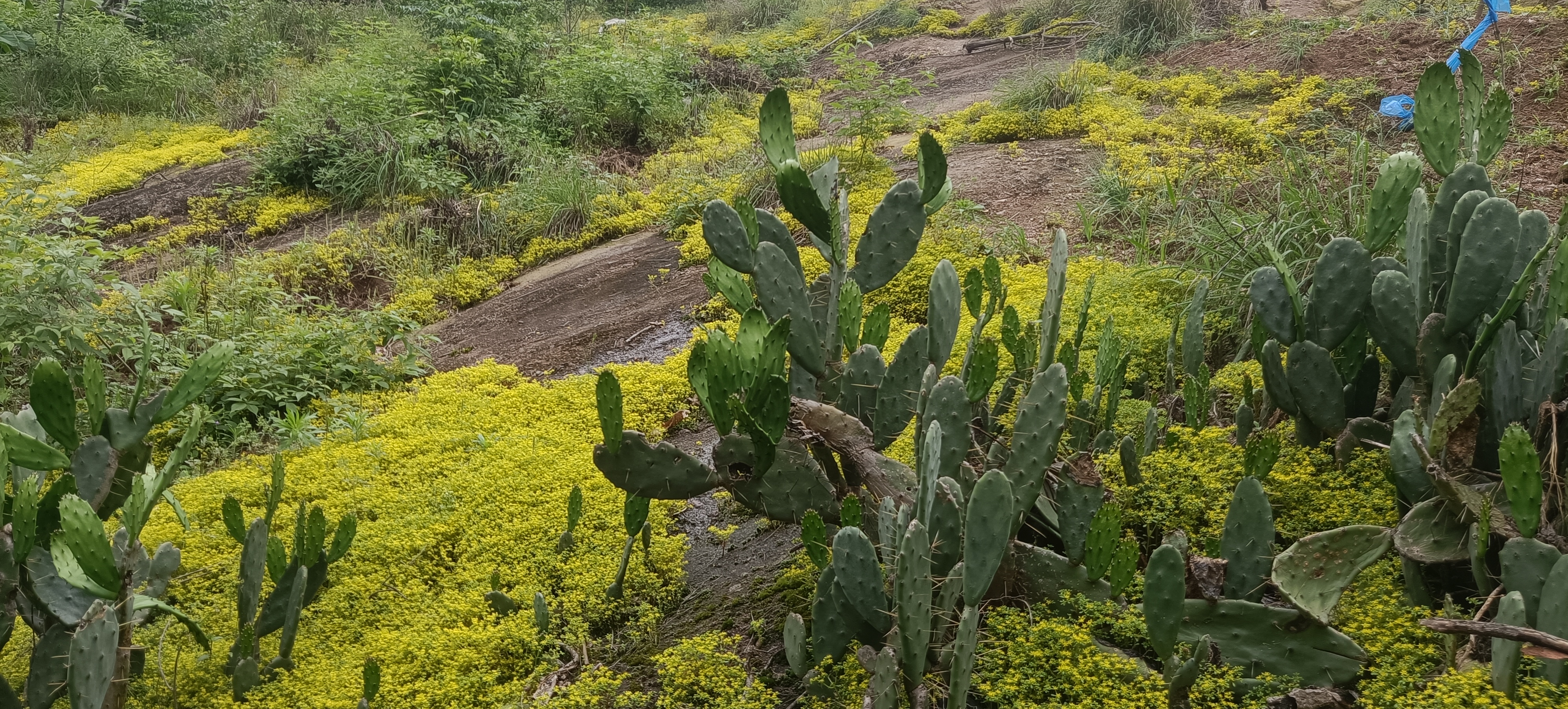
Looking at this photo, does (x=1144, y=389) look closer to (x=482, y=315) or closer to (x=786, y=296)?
(x=786, y=296)

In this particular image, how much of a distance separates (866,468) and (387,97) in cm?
702

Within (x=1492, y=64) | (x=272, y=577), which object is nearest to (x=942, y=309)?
(x=272, y=577)

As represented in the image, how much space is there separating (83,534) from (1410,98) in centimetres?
685

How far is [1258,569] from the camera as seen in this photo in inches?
83.8

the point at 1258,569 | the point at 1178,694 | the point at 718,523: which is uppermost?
the point at 1258,569

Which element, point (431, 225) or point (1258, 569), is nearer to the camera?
point (1258, 569)

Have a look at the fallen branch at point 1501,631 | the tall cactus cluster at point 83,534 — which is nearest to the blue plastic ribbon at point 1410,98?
the fallen branch at point 1501,631

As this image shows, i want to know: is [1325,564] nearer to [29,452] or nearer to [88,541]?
[88,541]

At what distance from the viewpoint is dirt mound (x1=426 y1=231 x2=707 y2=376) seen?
492cm

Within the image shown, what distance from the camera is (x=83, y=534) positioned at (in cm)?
197

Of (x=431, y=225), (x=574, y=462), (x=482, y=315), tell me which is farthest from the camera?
(x=431, y=225)

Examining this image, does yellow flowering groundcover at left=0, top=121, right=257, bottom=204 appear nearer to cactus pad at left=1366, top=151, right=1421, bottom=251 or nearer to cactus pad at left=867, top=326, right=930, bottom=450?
cactus pad at left=867, top=326, right=930, bottom=450

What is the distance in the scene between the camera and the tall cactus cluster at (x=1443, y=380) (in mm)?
1904

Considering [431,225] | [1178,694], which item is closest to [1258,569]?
[1178,694]
